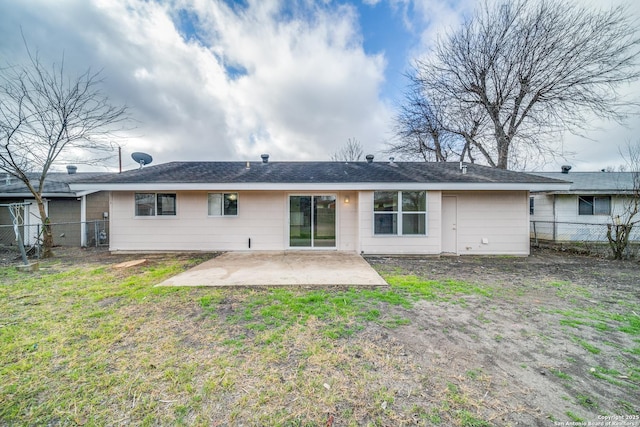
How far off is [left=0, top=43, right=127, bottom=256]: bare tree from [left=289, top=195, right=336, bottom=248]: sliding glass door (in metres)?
7.63

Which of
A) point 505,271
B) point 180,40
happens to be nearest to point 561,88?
point 505,271

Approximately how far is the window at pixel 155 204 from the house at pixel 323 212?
4 cm

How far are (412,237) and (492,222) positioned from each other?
118 inches

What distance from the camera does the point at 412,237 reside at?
26.4 feet

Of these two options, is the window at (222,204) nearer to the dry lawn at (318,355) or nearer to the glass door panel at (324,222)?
the glass door panel at (324,222)

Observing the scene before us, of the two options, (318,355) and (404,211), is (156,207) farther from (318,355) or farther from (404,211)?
(404,211)

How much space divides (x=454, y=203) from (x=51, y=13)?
14643 millimetres

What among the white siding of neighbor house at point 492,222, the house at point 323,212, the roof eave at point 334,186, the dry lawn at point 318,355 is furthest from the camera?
the white siding of neighbor house at point 492,222

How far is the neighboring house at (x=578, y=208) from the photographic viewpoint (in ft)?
36.9

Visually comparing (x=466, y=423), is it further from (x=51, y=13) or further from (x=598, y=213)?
(x=598, y=213)

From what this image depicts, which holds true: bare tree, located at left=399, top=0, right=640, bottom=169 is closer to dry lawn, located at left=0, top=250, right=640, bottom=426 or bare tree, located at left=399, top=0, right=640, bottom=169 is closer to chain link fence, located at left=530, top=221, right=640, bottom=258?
chain link fence, located at left=530, top=221, right=640, bottom=258

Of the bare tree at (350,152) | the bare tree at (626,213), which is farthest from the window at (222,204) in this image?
the bare tree at (350,152)

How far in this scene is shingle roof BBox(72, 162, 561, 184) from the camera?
8.09 m

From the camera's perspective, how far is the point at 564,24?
1152cm
